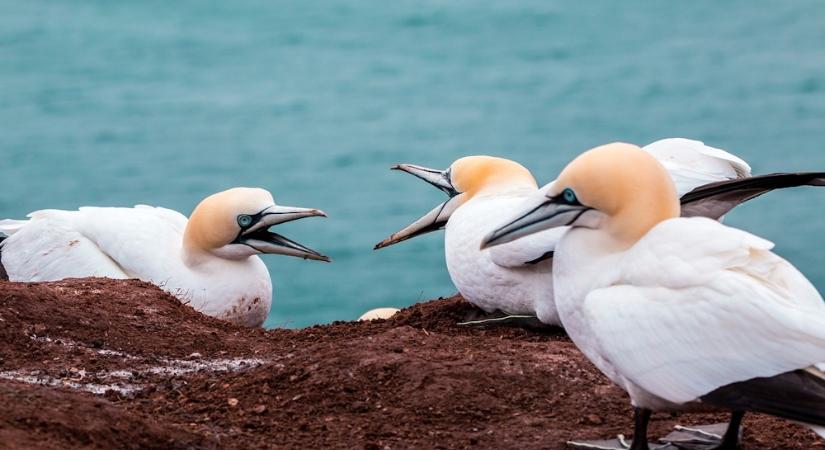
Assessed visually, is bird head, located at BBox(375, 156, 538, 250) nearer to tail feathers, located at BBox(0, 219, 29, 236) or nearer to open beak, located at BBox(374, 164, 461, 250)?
open beak, located at BBox(374, 164, 461, 250)

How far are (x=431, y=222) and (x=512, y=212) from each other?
1.30 meters

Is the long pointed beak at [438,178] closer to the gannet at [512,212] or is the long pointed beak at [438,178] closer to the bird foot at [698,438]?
the gannet at [512,212]

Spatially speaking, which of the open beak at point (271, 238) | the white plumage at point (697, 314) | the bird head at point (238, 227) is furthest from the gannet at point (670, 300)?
the bird head at point (238, 227)

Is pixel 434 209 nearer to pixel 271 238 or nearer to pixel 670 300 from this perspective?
pixel 271 238

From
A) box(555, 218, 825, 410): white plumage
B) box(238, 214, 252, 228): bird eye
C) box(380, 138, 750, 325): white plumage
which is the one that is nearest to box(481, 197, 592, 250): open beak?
box(555, 218, 825, 410): white plumage

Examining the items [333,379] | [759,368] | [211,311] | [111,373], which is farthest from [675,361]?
[211,311]

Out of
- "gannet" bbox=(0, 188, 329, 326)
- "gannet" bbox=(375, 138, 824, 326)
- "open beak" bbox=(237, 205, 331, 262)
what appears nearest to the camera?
"gannet" bbox=(375, 138, 824, 326)

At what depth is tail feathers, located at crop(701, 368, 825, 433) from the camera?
12.7 ft

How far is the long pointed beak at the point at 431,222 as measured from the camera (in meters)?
7.51

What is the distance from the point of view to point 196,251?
26.1 feet

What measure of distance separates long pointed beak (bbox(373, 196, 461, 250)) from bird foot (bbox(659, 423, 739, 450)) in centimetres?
281

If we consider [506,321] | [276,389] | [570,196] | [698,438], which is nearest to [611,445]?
[698,438]

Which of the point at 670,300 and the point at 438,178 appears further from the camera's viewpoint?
the point at 438,178

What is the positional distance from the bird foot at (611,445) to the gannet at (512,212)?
1.32m
